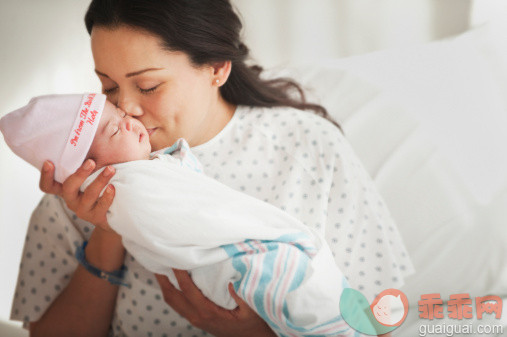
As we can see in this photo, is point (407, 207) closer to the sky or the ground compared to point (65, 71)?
closer to the ground

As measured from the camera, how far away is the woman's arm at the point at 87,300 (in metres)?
1.28

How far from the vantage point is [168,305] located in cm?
126

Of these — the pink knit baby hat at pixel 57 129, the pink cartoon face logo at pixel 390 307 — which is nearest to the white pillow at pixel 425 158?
the pink cartoon face logo at pixel 390 307

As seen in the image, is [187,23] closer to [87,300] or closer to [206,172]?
[206,172]

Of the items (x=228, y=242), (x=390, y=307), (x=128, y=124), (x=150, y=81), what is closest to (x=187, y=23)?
(x=150, y=81)

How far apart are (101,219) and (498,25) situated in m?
1.59

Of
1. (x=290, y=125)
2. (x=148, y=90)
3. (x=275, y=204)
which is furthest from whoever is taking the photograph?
(x=290, y=125)

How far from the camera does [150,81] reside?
1179 mm

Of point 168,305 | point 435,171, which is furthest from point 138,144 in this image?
point 435,171

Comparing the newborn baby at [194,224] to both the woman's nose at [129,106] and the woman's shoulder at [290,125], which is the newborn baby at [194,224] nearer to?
the woman's nose at [129,106]

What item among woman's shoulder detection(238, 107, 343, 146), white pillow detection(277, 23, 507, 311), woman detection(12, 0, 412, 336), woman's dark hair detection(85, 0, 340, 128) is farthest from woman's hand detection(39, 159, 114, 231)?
white pillow detection(277, 23, 507, 311)

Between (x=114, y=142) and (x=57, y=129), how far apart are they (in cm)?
11

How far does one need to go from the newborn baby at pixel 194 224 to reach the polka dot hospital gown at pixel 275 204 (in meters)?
0.22

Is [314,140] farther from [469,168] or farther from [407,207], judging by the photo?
[469,168]
